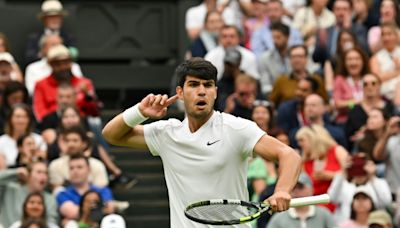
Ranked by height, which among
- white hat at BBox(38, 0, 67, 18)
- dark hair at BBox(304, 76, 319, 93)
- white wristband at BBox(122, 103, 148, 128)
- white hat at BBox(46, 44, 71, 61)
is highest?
white hat at BBox(38, 0, 67, 18)

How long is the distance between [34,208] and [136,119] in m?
4.53

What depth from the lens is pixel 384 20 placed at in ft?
56.1

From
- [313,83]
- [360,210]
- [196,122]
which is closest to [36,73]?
[313,83]

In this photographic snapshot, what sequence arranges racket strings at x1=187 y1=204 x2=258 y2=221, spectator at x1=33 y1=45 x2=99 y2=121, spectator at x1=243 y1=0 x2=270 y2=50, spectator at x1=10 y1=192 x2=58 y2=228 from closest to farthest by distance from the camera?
racket strings at x1=187 y1=204 x2=258 y2=221 → spectator at x1=10 y1=192 x2=58 y2=228 → spectator at x1=33 y1=45 x2=99 y2=121 → spectator at x1=243 y1=0 x2=270 y2=50

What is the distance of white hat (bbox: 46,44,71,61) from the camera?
15.9m

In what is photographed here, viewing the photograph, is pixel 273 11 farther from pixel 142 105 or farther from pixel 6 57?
pixel 142 105

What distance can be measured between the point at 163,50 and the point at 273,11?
203 cm

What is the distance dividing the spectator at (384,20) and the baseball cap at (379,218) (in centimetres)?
392

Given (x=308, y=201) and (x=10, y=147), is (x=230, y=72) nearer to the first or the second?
(x=10, y=147)

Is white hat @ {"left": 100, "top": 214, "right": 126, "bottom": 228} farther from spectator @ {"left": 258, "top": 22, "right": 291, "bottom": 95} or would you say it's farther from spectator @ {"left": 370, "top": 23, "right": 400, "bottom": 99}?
spectator @ {"left": 370, "top": 23, "right": 400, "bottom": 99}

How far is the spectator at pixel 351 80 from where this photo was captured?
52.5 ft

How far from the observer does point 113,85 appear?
1839 centimetres

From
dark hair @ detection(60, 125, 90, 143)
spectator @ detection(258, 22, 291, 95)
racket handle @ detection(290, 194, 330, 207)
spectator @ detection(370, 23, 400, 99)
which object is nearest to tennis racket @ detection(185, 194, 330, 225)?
racket handle @ detection(290, 194, 330, 207)

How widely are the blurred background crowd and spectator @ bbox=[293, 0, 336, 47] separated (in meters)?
0.02
